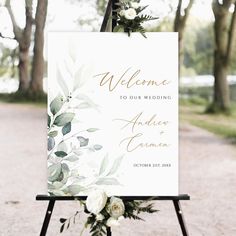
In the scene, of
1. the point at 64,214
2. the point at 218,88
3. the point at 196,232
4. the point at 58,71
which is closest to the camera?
the point at 58,71

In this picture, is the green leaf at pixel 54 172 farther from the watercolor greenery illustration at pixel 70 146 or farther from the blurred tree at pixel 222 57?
the blurred tree at pixel 222 57

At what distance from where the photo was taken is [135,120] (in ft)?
5.79

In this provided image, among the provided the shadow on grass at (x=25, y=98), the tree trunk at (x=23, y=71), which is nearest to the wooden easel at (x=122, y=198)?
the shadow on grass at (x=25, y=98)

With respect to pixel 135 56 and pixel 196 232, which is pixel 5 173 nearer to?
pixel 196 232

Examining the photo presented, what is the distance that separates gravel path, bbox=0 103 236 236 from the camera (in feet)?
8.41

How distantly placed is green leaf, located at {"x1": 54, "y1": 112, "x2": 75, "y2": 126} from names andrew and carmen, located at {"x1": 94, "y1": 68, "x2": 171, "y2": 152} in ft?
0.41

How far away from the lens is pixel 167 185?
179cm

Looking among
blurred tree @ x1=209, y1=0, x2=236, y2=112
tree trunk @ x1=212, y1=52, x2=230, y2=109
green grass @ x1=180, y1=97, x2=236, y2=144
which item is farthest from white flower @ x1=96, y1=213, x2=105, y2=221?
tree trunk @ x1=212, y1=52, x2=230, y2=109

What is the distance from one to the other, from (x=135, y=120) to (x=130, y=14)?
31cm

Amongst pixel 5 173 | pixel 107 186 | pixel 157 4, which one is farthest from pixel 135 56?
pixel 157 4

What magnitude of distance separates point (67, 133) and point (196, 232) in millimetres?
984

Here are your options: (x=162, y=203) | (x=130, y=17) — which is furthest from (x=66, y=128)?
(x=162, y=203)

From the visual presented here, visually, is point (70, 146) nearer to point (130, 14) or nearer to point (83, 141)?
point (83, 141)

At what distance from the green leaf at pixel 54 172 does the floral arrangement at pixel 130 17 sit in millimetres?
430
